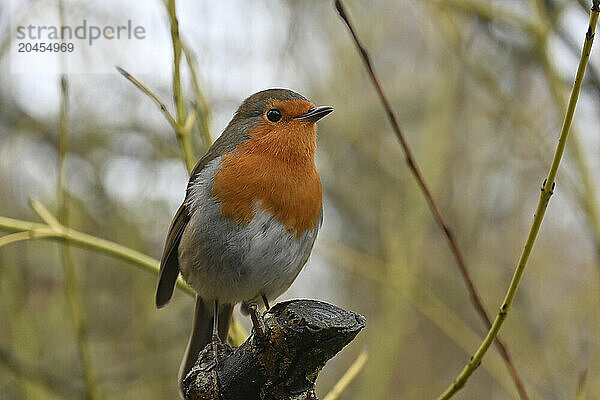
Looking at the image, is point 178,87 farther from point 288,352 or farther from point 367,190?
point 367,190

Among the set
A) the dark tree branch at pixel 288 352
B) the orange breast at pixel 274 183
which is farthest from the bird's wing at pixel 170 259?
the dark tree branch at pixel 288 352

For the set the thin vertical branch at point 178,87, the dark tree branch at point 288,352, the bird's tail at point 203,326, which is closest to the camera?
the dark tree branch at point 288,352

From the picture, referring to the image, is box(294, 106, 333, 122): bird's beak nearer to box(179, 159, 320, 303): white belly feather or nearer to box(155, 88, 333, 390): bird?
box(155, 88, 333, 390): bird

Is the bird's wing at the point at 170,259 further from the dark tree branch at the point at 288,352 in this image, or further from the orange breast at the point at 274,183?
the dark tree branch at the point at 288,352

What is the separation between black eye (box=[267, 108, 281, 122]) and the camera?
2709 millimetres

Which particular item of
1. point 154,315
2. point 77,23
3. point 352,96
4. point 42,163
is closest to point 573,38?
point 352,96

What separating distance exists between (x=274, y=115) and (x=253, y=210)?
0.49m

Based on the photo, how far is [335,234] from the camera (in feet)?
18.4

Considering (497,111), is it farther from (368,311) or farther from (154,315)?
(154,315)

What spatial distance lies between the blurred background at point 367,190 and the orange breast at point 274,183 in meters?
0.75

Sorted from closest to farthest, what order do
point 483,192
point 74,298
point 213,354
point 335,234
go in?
point 213,354
point 74,298
point 483,192
point 335,234

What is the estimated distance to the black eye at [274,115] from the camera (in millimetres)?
2709

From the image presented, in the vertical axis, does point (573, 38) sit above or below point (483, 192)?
above

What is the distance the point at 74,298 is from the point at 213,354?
93cm
